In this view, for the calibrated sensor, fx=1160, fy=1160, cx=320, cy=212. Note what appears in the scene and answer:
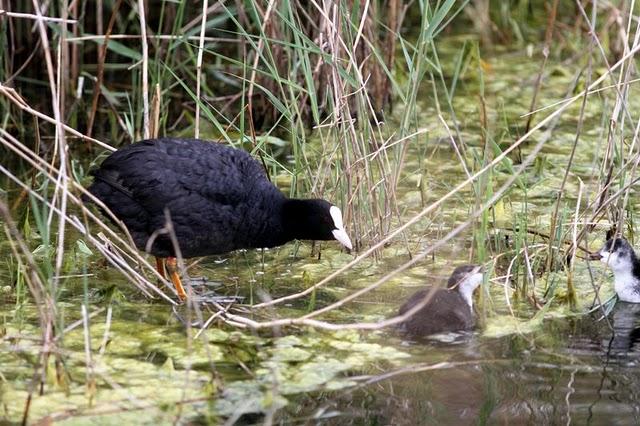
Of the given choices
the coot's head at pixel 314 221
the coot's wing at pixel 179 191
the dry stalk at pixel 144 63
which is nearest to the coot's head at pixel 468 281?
the coot's head at pixel 314 221

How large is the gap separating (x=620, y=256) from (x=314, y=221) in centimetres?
120

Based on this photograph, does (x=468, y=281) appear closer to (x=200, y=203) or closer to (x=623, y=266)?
(x=623, y=266)

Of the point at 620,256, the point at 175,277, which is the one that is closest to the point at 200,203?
the point at 175,277

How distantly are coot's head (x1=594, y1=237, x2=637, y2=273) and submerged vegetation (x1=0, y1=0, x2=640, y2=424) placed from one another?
65mm

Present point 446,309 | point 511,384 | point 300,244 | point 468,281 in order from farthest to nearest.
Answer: point 300,244
point 468,281
point 446,309
point 511,384

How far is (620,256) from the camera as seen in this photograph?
4.48 m

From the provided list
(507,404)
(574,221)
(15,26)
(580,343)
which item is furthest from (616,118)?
(15,26)

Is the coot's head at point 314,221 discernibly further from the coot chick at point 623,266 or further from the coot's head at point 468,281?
the coot chick at point 623,266

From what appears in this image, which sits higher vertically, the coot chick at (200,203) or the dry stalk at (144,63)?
the dry stalk at (144,63)

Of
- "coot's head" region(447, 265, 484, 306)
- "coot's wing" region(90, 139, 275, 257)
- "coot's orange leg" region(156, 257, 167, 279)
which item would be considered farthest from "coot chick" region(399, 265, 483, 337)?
"coot's orange leg" region(156, 257, 167, 279)

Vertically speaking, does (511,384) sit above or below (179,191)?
below

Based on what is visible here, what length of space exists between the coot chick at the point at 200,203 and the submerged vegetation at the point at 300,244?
0.51ft

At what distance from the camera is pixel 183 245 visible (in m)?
4.55

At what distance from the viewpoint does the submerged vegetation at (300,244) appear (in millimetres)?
3650
